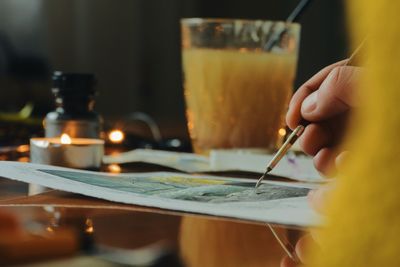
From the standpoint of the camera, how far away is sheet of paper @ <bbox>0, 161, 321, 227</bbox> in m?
0.52

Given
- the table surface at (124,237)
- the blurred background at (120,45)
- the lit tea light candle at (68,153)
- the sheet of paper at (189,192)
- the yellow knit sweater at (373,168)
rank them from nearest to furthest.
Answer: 1. the yellow knit sweater at (373,168)
2. the table surface at (124,237)
3. the sheet of paper at (189,192)
4. the lit tea light candle at (68,153)
5. the blurred background at (120,45)

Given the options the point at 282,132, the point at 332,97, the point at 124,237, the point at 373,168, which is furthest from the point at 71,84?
→ the point at 373,168

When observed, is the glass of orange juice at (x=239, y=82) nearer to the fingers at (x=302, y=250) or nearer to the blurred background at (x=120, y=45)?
the fingers at (x=302, y=250)

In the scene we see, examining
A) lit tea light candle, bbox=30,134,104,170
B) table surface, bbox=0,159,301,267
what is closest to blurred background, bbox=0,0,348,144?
lit tea light candle, bbox=30,134,104,170

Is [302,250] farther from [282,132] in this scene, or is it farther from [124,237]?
[282,132]

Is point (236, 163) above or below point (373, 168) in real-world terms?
below

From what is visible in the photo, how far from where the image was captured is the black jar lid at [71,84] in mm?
963

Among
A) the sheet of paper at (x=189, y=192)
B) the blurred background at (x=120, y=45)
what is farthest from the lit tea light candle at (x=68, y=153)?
the blurred background at (x=120, y=45)

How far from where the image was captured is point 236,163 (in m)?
0.91

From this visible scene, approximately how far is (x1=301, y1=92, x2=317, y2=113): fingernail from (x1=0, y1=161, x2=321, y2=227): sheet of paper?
7 centimetres

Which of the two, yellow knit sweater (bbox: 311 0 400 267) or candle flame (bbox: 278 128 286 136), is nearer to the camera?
yellow knit sweater (bbox: 311 0 400 267)

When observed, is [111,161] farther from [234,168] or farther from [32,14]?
[32,14]

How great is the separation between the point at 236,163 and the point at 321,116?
255mm

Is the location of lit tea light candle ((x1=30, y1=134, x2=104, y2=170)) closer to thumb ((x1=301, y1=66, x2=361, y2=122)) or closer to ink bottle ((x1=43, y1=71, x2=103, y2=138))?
ink bottle ((x1=43, y1=71, x2=103, y2=138))
